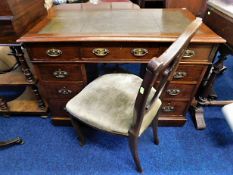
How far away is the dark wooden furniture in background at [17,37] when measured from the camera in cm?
102

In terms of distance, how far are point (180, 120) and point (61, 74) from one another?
40.6 inches

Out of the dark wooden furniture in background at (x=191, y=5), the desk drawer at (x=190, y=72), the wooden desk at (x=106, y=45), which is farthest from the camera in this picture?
the dark wooden furniture in background at (x=191, y=5)

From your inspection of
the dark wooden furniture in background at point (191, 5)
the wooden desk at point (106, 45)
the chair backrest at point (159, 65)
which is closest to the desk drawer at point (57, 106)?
the wooden desk at point (106, 45)

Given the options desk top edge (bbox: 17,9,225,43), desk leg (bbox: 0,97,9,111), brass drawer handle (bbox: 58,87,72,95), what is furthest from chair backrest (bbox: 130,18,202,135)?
desk leg (bbox: 0,97,9,111)

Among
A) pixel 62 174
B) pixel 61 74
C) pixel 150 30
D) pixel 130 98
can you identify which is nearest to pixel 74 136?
pixel 62 174

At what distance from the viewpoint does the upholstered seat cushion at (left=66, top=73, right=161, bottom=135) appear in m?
1.01

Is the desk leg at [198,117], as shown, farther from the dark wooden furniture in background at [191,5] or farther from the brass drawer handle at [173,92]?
the dark wooden furniture in background at [191,5]

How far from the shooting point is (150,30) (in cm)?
111

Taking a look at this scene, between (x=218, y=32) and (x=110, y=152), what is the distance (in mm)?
1172

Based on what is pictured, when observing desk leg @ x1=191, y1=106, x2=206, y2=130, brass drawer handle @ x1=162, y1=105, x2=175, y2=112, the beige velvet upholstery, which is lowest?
desk leg @ x1=191, y1=106, x2=206, y2=130

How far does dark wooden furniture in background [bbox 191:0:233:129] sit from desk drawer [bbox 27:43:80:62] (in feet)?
3.15

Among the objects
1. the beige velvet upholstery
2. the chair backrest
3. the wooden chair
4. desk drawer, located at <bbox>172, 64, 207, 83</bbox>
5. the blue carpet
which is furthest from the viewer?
the beige velvet upholstery

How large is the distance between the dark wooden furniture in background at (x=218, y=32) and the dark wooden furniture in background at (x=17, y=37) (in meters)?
1.25

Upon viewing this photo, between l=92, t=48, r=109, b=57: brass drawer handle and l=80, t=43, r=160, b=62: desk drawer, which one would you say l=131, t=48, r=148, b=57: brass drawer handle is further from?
l=92, t=48, r=109, b=57: brass drawer handle
